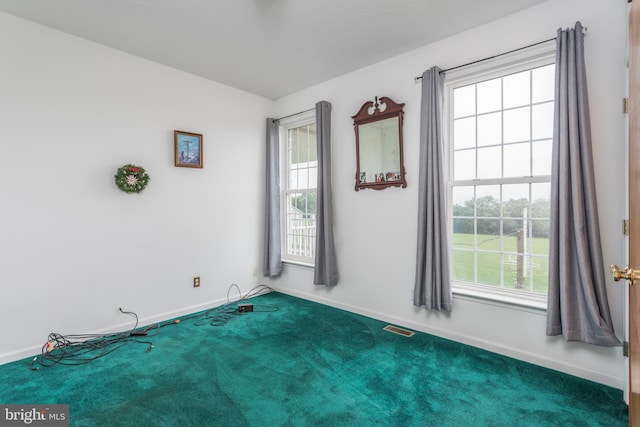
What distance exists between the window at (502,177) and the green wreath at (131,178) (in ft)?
9.43

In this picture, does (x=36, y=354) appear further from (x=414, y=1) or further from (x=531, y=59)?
(x=531, y=59)

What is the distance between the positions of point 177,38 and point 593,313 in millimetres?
3748

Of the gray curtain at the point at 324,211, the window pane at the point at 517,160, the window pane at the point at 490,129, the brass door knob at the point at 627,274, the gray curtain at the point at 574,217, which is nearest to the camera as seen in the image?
the brass door knob at the point at 627,274

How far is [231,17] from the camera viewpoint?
2523mm

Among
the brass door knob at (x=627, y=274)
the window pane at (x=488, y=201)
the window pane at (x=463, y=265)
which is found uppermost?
the window pane at (x=488, y=201)

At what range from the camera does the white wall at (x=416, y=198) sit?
6.86 feet

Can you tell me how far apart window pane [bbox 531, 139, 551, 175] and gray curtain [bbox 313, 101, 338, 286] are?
1.93 metres

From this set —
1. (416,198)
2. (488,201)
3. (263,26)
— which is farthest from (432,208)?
(263,26)

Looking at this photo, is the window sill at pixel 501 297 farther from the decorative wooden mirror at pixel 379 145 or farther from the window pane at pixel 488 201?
the decorative wooden mirror at pixel 379 145

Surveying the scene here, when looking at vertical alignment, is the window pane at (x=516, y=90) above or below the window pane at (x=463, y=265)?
above

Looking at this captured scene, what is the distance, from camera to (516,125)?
2547 mm

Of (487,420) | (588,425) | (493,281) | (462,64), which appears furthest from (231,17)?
(588,425)

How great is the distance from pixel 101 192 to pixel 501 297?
3.55 m

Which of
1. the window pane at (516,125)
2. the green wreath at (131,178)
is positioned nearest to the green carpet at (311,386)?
the green wreath at (131,178)
